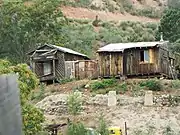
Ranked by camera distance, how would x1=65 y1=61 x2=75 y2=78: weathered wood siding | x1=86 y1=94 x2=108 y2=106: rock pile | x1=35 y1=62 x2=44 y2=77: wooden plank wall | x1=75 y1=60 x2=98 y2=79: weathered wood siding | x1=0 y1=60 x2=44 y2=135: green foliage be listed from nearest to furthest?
x1=0 y1=60 x2=44 y2=135: green foliage
x1=86 y1=94 x2=108 y2=106: rock pile
x1=75 y1=60 x2=98 y2=79: weathered wood siding
x1=65 y1=61 x2=75 y2=78: weathered wood siding
x1=35 y1=62 x2=44 y2=77: wooden plank wall

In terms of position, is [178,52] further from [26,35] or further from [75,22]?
[75,22]

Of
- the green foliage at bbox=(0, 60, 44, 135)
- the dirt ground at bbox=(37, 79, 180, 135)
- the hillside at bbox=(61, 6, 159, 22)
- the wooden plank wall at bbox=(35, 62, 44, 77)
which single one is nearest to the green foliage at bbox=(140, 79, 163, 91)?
the dirt ground at bbox=(37, 79, 180, 135)

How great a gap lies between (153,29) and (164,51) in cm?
2835

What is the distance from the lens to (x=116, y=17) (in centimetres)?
7325

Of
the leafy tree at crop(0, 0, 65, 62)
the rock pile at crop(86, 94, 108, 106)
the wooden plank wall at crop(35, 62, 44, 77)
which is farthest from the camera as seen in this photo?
the leafy tree at crop(0, 0, 65, 62)

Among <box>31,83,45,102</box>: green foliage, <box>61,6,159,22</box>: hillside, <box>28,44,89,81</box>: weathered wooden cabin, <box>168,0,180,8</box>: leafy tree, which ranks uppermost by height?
<box>168,0,180,8</box>: leafy tree

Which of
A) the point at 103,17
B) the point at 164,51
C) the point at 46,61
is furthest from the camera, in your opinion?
the point at 103,17

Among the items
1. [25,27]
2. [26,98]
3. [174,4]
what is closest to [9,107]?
[26,98]

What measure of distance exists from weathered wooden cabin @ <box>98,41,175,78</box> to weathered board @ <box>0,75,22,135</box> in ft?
103

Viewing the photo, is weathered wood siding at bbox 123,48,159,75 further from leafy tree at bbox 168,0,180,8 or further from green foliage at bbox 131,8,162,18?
green foliage at bbox 131,8,162,18

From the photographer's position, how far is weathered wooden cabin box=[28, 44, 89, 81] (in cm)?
3788

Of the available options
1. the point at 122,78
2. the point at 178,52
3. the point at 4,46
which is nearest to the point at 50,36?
the point at 4,46

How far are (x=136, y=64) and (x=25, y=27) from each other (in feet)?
41.9

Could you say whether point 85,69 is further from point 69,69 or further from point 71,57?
point 71,57
